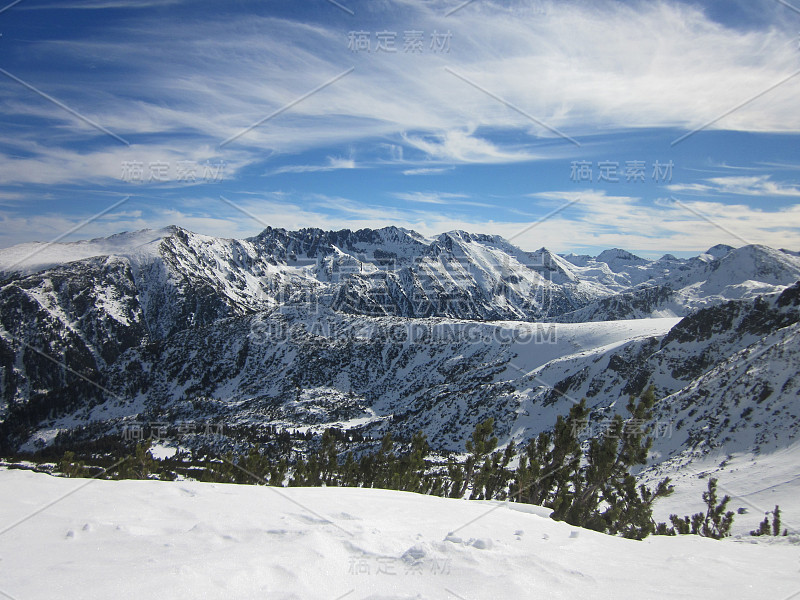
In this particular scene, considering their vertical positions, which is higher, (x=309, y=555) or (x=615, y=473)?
(x=309, y=555)

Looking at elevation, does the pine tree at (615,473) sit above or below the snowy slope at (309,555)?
below

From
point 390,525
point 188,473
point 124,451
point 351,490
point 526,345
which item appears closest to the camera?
point 390,525

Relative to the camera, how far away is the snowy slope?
6688 mm

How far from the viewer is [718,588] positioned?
8.68 metres

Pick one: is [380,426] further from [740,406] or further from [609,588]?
[609,588]

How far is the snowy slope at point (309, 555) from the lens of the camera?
6.69 meters

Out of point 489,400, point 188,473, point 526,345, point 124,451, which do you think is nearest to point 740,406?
point 489,400

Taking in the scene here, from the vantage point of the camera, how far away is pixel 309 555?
790 centimetres

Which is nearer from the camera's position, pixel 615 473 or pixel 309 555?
pixel 309 555

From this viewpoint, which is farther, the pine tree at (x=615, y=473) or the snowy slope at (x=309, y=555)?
the pine tree at (x=615, y=473)

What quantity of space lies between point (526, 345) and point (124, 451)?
15984 centimetres

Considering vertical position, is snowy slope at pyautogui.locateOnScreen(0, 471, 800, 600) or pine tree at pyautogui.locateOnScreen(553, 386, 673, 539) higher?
snowy slope at pyautogui.locateOnScreen(0, 471, 800, 600)

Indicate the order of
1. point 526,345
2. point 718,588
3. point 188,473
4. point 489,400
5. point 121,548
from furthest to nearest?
point 526,345, point 489,400, point 188,473, point 718,588, point 121,548

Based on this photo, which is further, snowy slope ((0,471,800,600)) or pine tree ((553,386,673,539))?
pine tree ((553,386,673,539))
